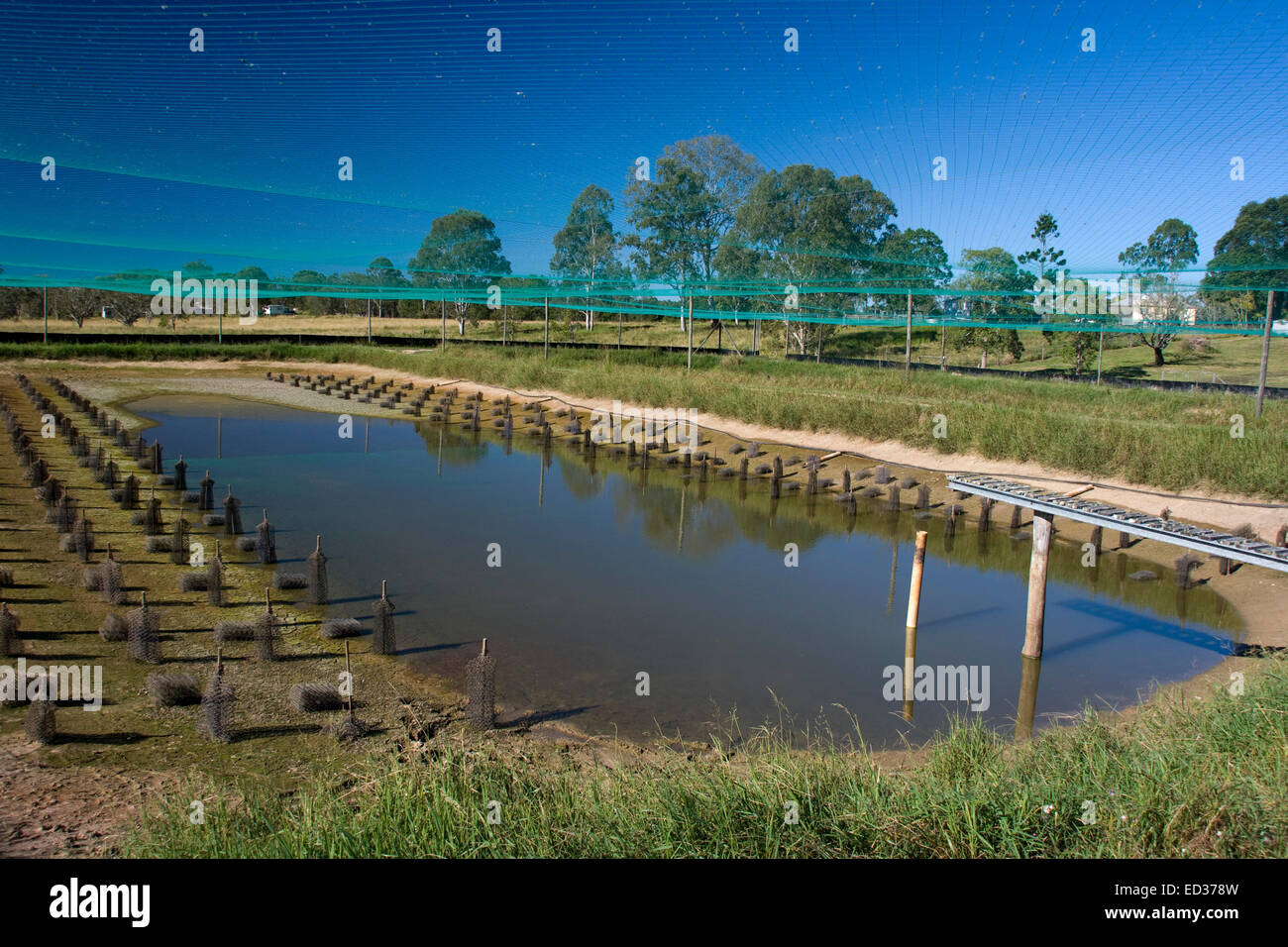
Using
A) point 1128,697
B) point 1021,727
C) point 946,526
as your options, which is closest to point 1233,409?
point 946,526

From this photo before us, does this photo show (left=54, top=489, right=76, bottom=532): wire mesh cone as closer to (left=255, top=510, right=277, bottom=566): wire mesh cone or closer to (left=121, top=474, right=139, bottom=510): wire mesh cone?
(left=121, top=474, right=139, bottom=510): wire mesh cone

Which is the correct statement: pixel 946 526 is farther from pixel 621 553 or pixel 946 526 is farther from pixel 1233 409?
pixel 1233 409

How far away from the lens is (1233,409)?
1580cm

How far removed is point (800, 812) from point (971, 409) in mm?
14532

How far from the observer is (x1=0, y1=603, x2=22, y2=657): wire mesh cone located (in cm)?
749

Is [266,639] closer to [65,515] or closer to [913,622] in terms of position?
[65,515]

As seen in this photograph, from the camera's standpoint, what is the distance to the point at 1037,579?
8023 mm

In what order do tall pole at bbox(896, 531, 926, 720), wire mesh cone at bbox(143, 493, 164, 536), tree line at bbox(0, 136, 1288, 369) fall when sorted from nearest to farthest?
tall pole at bbox(896, 531, 926, 720) < wire mesh cone at bbox(143, 493, 164, 536) < tree line at bbox(0, 136, 1288, 369)

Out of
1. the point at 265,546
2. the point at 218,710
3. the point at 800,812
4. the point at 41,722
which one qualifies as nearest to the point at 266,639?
the point at 218,710

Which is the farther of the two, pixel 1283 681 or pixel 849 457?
pixel 849 457

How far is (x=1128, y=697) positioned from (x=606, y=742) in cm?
461

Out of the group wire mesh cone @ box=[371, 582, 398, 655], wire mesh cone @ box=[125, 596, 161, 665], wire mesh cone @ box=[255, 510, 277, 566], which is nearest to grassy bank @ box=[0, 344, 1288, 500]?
wire mesh cone @ box=[371, 582, 398, 655]

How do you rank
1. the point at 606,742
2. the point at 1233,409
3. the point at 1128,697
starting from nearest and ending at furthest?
the point at 606,742, the point at 1128,697, the point at 1233,409

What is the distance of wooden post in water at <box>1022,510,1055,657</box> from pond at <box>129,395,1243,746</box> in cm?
29
